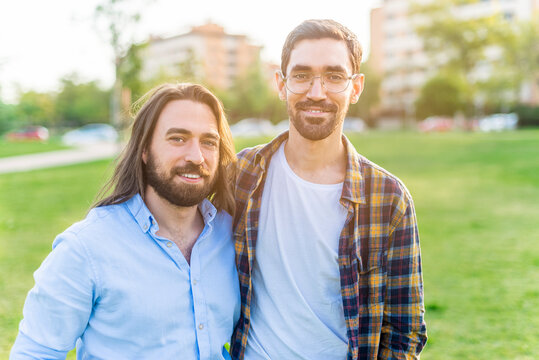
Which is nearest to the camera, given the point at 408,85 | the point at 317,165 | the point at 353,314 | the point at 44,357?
the point at 44,357

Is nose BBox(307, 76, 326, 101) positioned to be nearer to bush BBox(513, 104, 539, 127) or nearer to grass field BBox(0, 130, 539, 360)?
grass field BBox(0, 130, 539, 360)

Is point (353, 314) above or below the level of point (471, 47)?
below

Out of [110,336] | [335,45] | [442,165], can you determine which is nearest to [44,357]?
[110,336]

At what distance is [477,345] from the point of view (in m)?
5.22

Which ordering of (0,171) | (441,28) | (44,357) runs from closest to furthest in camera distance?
(44,357) < (0,171) < (441,28)

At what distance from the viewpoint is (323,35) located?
3.00 m

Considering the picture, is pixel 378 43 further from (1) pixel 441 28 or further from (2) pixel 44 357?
(2) pixel 44 357

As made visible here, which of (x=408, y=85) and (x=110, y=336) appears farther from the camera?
(x=408, y=85)

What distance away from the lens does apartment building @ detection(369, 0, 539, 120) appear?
71688 millimetres

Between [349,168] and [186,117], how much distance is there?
0.98m

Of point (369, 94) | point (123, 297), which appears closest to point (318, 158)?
point (123, 297)

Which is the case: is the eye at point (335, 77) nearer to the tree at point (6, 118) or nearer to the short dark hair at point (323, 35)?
the short dark hair at point (323, 35)

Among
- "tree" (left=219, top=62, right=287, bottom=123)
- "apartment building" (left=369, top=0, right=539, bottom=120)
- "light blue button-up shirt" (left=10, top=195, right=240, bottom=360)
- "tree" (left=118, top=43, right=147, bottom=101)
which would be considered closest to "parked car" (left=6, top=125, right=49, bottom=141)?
"tree" (left=219, top=62, right=287, bottom=123)

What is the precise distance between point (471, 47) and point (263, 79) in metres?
35.0
